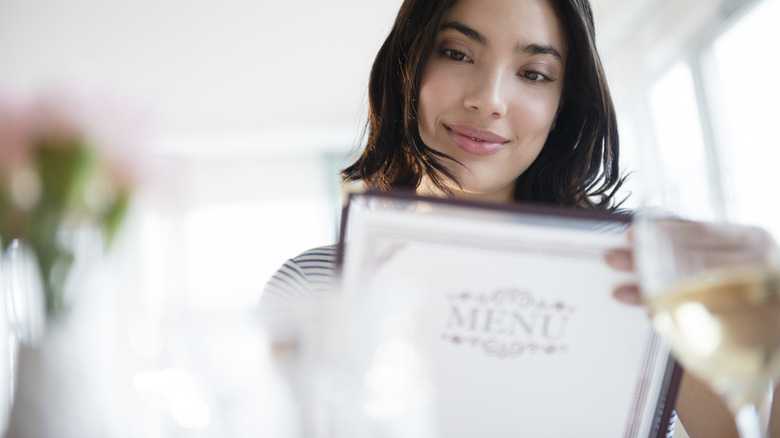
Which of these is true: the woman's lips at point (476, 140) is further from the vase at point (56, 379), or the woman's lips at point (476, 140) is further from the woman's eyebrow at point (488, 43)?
the vase at point (56, 379)

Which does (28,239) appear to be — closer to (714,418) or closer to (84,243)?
(84,243)

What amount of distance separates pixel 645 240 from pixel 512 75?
2.40 ft

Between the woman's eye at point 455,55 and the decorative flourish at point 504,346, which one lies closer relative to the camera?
the decorative flourish at point 504,346

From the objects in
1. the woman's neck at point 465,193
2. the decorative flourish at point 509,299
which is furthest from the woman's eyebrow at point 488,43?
the decorative flourish at point 509,299

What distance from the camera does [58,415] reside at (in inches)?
12.2

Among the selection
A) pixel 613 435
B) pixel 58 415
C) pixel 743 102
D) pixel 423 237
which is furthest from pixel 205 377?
pixel 743 102

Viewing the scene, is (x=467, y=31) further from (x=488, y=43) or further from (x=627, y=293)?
(x=627, y=293)

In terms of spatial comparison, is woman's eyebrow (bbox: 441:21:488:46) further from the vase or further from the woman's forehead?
the vase

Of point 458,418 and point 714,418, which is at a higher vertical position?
point 458,418

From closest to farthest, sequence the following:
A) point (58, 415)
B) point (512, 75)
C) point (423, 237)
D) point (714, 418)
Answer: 1. point (58, 415)
2. point (423, 237)
3. point (714, 418)
4. point (512, 75)

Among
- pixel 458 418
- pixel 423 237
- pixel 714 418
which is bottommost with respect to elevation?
pixel 714 418

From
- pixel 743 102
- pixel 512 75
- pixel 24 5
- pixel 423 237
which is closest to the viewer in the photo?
pixel 423 237

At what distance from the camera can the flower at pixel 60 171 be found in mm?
334

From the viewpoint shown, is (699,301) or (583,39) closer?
(699,301)
